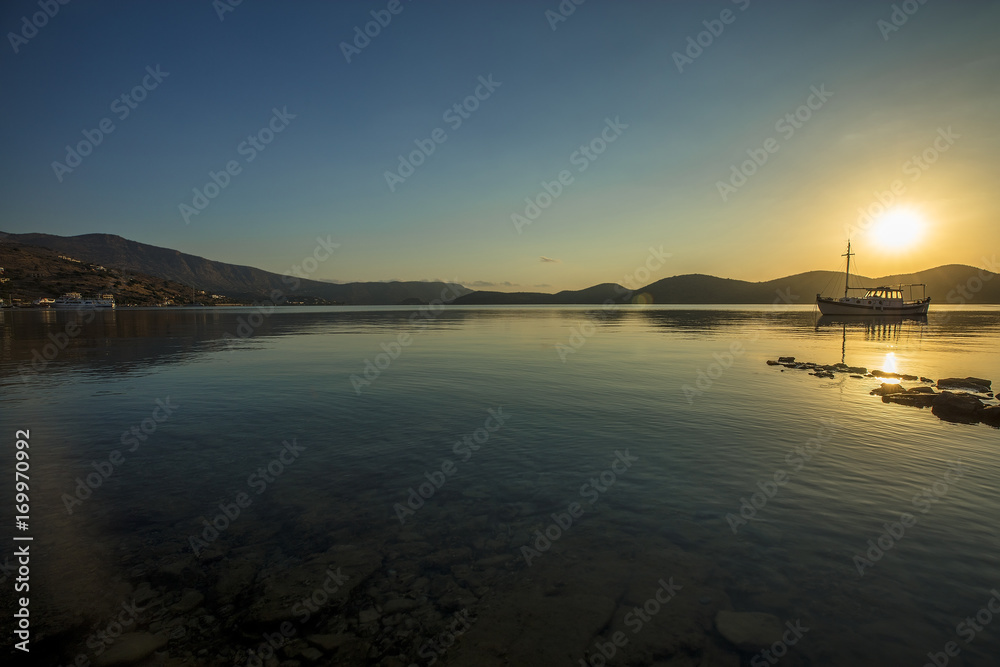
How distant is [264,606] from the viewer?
251 inches

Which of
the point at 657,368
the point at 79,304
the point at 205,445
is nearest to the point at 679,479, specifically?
the point at 205,445

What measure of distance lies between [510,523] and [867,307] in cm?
15821

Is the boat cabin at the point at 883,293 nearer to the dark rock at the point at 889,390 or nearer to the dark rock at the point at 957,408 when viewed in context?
the dark rock at the point at 889,390

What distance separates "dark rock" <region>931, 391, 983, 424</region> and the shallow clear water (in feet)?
2.60

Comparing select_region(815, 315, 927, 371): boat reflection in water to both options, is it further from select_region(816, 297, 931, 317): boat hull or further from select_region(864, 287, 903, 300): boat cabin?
select_region(864, 287, 903, 300): boat cabin

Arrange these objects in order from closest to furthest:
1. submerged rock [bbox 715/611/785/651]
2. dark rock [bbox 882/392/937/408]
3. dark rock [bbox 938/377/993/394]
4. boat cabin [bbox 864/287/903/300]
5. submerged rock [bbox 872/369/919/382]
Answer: submerged rock [bbox 715/611/785/651] → dark rock [bbox 882/392/937/408] → dark rock [bbox 938/377/993/394] → submerged rock [bbox 872/369/919/382] → boat cabin [bbox 864/287/903/300]

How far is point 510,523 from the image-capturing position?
8930mm

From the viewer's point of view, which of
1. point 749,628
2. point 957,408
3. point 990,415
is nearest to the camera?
point 749,628

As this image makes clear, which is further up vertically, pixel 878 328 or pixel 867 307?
pixel 867 307

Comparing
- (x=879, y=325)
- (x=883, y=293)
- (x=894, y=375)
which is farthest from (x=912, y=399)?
(x=883, y=293)

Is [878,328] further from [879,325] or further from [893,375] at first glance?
[893,375]

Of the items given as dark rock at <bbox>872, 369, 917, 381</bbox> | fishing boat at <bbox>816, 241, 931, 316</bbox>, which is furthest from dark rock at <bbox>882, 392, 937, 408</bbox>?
fishing boat at <bbox>816, 241, 931, 316</bbox>

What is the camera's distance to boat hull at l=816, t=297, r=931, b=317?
12662 centimetres

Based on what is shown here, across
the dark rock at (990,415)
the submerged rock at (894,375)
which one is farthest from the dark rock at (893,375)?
the dark rock at (990,415)
